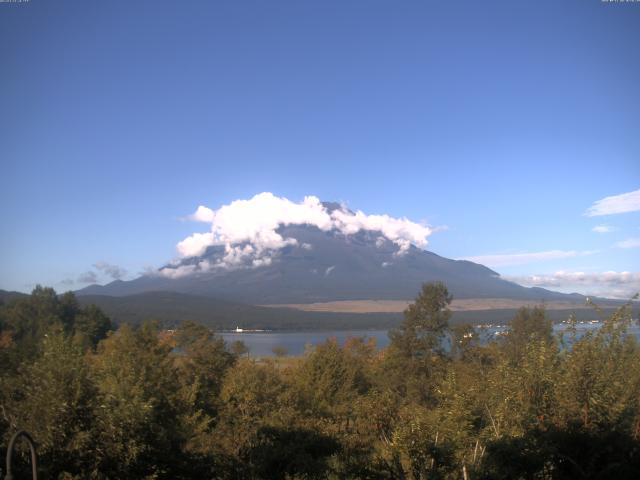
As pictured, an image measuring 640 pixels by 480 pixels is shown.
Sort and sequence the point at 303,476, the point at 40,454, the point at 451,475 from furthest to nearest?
the point at 303,476, the point at 451,475, the point at 40,454

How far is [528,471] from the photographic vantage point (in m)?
10.6

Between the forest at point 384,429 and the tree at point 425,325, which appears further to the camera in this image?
the tree at point 425,325

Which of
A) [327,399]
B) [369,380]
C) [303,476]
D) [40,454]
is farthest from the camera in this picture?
[369,380]

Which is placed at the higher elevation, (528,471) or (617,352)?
(617,352)

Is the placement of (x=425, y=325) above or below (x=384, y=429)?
above

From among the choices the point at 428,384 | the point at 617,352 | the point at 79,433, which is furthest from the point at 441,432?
the point at 428,384

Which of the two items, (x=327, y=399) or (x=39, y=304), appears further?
(x=39, y=304)

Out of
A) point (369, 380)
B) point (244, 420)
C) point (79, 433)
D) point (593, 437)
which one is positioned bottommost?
point (369, 380)

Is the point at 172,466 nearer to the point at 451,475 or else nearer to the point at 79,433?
the point at 79,433

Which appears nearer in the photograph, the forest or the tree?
the forest

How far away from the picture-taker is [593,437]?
11.0 metres

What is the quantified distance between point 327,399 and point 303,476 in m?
18.7

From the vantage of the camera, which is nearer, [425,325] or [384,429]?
[384,429]

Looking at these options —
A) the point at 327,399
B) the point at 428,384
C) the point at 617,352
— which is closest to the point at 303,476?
the point at 617,352
